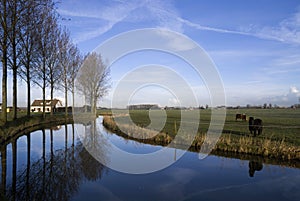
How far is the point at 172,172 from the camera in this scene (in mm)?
10078

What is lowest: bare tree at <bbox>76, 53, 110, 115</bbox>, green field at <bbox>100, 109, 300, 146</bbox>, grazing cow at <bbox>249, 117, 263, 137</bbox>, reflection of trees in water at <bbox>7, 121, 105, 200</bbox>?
reflection of trees in water at <bbox>7, 121, 105, 200</bbox>

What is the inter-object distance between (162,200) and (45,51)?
2655 cm

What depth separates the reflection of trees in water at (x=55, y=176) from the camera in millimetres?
6949

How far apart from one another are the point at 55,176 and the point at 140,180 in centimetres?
280

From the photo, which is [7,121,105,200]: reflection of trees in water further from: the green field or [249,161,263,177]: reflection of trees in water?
the green field

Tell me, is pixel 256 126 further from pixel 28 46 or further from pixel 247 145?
pixel 28 46

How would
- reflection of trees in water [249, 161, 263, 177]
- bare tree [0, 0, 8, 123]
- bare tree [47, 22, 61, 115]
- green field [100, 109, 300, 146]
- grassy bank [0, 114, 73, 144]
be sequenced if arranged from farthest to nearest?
bare tree [47, 22, 61, 115]
bare tree [0, 0, 8, 123]
green field [100, 109, 300, 146]
grassy bank [0, 114, 73, 144]
reflection of trees in water [249, 161, 263, 177]

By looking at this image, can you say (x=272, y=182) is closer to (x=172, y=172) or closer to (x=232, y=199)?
(x=232, y=199)

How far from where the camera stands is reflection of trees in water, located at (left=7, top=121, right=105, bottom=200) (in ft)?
22.8

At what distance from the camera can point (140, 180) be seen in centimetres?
895

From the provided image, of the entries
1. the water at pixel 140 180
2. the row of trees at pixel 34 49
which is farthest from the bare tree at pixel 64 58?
the water at pixel 140 180

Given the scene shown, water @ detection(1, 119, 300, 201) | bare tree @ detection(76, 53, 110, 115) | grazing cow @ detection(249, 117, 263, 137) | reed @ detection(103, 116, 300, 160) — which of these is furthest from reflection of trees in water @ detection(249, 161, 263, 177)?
bare tree @ detection(76, 53, 110, 115)

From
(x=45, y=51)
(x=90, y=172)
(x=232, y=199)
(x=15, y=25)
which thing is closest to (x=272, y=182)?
(x=232, y=199)

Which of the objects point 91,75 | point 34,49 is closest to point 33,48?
point 34,49
